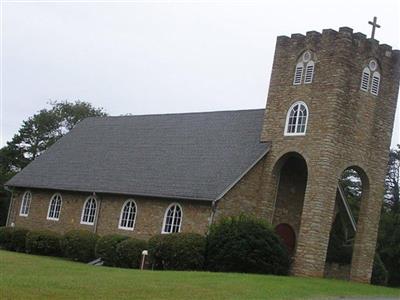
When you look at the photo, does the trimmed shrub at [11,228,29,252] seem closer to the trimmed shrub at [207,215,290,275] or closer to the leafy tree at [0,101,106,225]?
the trimmed shrub at [207,215,290,275]

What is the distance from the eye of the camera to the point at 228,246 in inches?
1114

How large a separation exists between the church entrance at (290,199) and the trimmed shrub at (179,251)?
17.5ft

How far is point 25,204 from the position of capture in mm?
42188

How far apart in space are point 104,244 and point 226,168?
22.4 ft

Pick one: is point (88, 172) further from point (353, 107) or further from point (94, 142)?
point (353, 107)

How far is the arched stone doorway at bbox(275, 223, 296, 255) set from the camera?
33622 mm

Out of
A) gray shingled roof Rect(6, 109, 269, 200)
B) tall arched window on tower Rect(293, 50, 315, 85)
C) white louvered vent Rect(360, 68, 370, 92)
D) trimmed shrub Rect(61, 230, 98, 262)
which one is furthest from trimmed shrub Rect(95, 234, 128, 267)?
white louvered vent Rect(360, 68, 370, 92)

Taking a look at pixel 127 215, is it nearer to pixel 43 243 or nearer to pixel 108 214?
pixel 108 214

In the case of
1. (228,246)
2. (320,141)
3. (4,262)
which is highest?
(320,141)

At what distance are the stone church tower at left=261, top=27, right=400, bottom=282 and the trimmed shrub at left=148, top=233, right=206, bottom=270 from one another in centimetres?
437

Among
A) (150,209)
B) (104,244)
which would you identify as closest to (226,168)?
(150,209)

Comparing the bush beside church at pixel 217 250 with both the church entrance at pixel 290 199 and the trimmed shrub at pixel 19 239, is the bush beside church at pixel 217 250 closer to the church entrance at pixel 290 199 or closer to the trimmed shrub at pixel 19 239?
the church entrance at pixel 290 199

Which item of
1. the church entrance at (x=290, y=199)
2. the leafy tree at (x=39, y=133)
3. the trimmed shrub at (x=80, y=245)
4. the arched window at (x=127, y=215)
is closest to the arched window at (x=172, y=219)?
the arched window at (x=127, y=215)

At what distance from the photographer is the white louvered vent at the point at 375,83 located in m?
31.6
